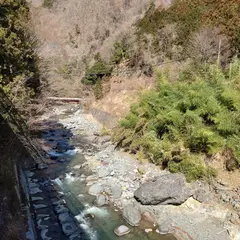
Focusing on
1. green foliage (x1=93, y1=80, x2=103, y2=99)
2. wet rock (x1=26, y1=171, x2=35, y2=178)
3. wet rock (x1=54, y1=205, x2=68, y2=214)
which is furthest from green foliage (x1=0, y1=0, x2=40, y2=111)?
green foliage (x1=93, y1=80, x2=103, y2=99)

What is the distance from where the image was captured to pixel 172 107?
33.2ft

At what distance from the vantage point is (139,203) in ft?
27.0

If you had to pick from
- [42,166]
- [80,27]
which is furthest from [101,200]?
[80,27]

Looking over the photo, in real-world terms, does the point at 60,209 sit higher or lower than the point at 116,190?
higher

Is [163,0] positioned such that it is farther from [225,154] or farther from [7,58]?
[225,154]

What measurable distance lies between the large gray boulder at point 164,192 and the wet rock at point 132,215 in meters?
0.48

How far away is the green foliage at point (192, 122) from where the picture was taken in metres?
8.43

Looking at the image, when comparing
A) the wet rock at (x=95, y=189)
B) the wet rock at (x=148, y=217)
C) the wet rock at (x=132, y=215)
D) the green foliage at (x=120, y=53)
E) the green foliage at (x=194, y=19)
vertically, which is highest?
the green foliage at (x=194, y=19)

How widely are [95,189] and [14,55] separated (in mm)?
6440

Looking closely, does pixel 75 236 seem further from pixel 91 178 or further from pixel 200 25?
pixel 200 25

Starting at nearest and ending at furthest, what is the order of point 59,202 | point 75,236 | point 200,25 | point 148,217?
1. point 75,236
2. point 148,217
3. point 59,202
4. point 200,25

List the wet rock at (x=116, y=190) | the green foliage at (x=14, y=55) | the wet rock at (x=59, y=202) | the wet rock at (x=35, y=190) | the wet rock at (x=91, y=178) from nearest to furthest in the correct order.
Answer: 1. the wet rock at (x=59, y=202)
2. the wet rock at (x=116, y=190)
3. the wet rock at (x=35, y=190)
4. the wet rock at (x=91, y=178)
5. the green foliage at (x=14, y=55)

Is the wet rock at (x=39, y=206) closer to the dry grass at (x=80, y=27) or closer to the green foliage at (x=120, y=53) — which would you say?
the green foliage at (x=120, y=53)

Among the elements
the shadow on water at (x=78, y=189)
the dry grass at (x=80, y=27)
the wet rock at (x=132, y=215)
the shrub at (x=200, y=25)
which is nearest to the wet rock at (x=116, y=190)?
the shadow on water at (x=78, y=189)
